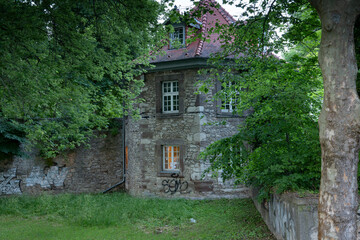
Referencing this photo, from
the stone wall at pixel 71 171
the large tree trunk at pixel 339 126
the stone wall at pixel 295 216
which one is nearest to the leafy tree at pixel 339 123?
the large tree trunk at pixel 339 126

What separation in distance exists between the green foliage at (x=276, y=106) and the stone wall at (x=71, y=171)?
9.12 m

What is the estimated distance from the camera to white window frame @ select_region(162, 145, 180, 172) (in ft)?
43.3

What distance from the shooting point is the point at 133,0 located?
20.7 feet

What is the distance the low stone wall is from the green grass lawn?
777 mm

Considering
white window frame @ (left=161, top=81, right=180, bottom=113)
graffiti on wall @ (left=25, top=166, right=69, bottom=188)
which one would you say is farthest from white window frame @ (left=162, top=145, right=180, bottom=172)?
graffiti on wall @ (left=25, top=166, right=69, bottom=188)

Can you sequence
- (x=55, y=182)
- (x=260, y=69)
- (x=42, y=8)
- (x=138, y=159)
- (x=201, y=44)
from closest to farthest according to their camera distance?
(x=42, y=8) < (x=260, y=69) < (x=201, y=44) < (x=138, y=159) < (x=55, y=182)

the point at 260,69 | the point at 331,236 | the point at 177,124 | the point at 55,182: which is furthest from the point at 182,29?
the point at 331,236

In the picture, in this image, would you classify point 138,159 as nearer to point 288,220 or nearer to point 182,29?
point 182,29

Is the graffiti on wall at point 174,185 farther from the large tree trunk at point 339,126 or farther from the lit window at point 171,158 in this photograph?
the large tree trunk at point 339,126

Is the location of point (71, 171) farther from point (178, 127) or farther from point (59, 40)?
point (59, 40)

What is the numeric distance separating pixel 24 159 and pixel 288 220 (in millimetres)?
14236

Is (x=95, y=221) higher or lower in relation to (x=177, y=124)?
lower

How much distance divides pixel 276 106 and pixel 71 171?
481 inches

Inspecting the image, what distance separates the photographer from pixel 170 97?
→ 13.4m
